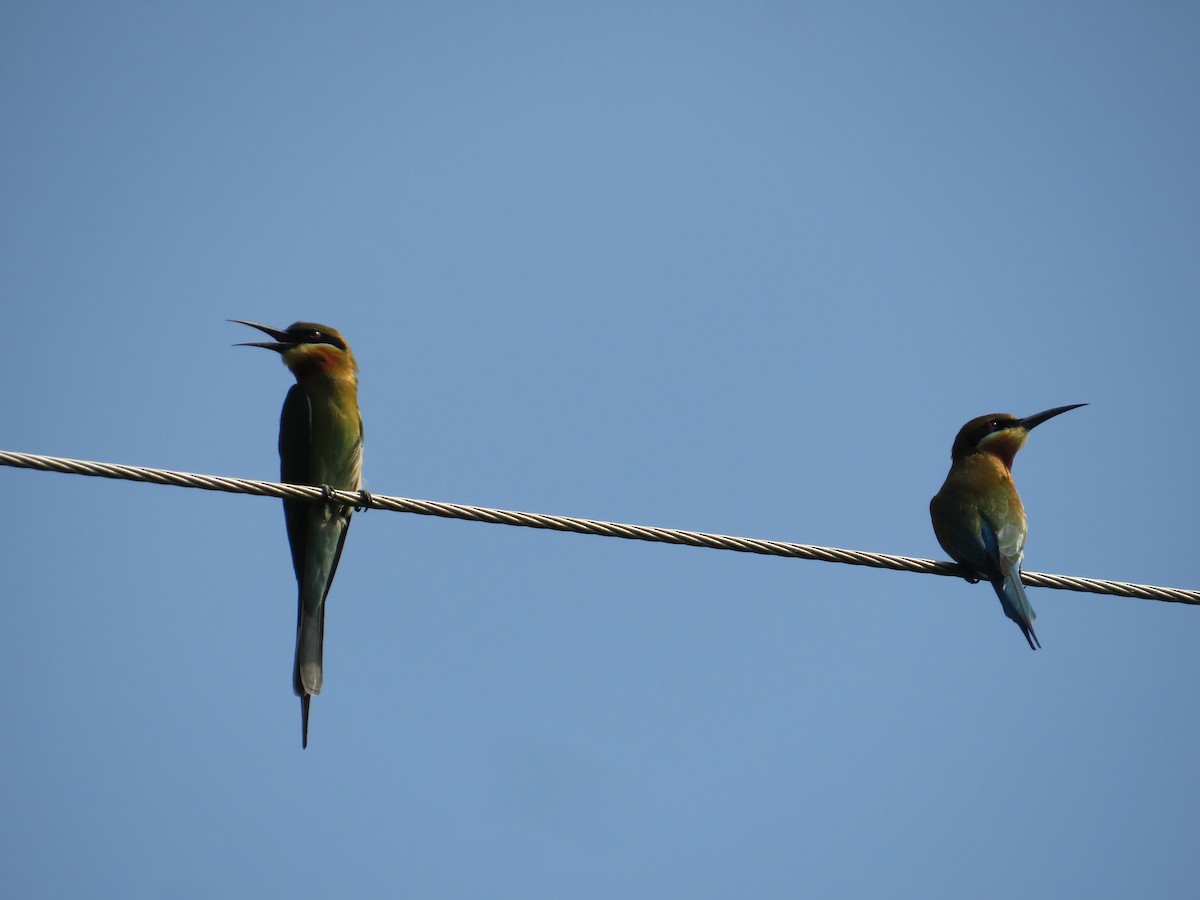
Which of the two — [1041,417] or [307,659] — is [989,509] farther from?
[307,659]

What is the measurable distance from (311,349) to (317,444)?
438 mm

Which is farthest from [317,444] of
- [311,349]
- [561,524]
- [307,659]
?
[561,524]

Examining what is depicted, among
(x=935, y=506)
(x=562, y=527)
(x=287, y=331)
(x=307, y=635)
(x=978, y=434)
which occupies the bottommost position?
(x=307, y=635)

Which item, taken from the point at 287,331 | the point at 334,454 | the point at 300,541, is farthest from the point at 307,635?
the point at 287,331

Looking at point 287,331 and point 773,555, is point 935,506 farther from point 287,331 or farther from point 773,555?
point 287,331

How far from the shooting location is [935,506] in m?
5.05

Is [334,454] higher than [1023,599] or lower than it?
higher

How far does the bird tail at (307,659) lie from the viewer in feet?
14.5

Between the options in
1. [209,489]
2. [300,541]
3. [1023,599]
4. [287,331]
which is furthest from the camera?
[287,331]

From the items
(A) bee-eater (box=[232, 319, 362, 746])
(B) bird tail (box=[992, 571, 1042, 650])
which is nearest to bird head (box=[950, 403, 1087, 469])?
(B) bird tail (box=[992, 571, 1042, 650])

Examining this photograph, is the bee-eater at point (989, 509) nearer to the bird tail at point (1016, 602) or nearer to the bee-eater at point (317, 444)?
the bird tail at point (1016, 602)

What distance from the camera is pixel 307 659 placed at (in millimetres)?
4508

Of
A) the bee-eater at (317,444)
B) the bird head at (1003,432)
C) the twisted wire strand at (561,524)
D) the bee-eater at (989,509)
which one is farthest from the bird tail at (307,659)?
the bird head at (1003,432)

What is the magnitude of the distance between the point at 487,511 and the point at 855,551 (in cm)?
104
